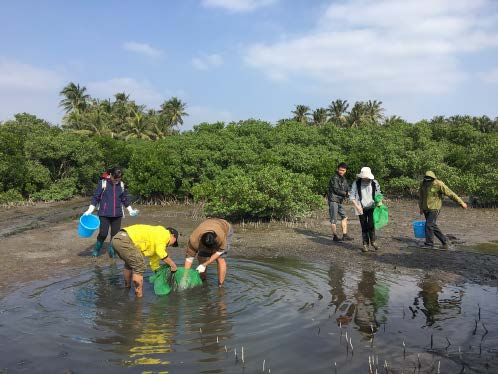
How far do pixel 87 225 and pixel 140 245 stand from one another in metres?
2.84

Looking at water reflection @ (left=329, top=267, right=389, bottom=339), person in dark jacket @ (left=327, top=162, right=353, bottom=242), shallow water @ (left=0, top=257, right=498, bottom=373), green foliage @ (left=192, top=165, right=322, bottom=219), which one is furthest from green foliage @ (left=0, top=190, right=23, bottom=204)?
water reflection @ (left=329, top=267, right=389, bottom=339)

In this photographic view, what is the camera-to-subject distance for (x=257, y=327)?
5090mm

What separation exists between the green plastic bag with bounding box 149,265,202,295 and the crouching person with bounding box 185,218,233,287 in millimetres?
134

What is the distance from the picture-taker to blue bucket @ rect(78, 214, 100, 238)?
8336mm

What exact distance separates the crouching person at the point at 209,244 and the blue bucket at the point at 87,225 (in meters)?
2.82

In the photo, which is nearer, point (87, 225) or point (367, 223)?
point (87, 225)

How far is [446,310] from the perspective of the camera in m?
5.64

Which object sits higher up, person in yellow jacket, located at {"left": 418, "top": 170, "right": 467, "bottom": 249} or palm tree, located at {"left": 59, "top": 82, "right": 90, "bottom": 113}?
palm tree, located at {"left": 59, "top": 82, "right": 90, "bottom": 113}

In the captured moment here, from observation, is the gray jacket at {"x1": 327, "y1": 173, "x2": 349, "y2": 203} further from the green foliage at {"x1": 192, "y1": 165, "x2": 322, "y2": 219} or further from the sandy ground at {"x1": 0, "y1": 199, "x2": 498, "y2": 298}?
the green foliage at {"x1": 192, "y1": 165, "x2": 322, "y2": 219}

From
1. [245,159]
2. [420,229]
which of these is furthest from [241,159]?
[420,229]

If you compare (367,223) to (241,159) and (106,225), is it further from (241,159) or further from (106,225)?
(241,159)

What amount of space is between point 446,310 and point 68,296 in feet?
17.6

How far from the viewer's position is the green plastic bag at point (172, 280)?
6.30 metres

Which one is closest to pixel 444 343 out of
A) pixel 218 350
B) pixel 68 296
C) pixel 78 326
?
pixel 218 350
